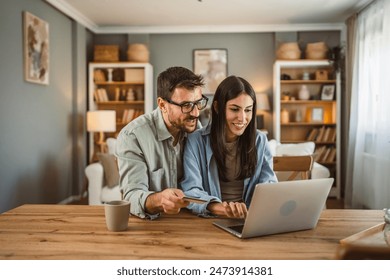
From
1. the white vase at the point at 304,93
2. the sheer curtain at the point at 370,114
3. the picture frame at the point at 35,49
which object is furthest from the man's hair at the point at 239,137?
the white vase at the point at 304,93

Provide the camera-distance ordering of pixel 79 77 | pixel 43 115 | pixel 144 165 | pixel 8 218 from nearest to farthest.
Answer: pixel 8 218 → pixel 144 165 → pixel 43 115 → pixel 79 77

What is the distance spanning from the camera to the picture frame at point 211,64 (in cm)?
561

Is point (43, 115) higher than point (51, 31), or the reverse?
point (51, 31)

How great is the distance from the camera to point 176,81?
1393 mm

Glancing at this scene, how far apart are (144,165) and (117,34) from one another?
185 inches

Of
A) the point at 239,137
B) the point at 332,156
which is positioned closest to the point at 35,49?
the point at 239,137

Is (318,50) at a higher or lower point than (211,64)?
higher

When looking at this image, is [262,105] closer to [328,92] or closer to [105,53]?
[328,92]

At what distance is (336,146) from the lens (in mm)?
5199

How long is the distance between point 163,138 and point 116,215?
0.41m

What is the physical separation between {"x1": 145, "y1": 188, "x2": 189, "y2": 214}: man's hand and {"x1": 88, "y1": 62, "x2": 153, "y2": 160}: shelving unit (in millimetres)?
4202

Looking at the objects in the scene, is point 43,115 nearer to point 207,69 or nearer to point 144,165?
point 207,69

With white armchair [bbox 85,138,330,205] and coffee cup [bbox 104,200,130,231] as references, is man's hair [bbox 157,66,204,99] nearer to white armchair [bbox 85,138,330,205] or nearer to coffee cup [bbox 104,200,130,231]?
coffee cup [bbox 104,200,130,231]
